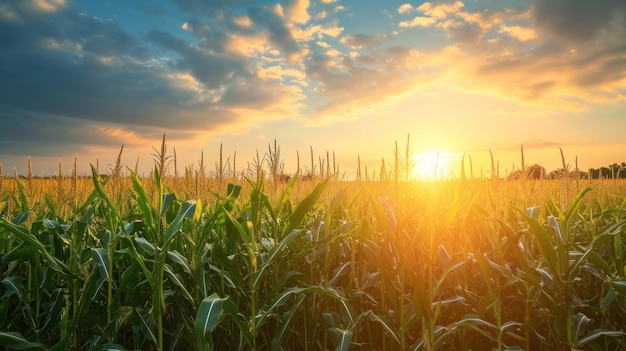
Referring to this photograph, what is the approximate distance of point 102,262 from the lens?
8.46 feet

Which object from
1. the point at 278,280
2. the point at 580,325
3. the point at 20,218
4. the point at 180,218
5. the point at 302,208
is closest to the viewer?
the point at 180,218

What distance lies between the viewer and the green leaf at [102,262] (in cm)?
255

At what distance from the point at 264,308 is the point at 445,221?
47.5 inches

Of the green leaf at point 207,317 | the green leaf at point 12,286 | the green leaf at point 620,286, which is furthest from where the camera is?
the green leaf at point 12,286

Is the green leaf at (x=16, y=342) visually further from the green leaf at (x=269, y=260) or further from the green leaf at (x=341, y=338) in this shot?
the green leaf at (x=341, y=338)

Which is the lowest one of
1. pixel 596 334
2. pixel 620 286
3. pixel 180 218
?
pixel 596 334

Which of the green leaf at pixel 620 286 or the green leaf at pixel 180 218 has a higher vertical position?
the green leaf at pixel 180 218

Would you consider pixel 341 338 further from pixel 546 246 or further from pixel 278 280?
pixel 546 246

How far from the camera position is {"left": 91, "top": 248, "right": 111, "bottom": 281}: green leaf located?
8.36ft

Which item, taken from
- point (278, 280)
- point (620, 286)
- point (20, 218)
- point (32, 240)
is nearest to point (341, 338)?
point (278, 280)

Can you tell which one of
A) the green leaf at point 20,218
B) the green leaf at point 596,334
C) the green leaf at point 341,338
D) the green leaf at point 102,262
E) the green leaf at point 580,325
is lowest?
the green leaf at point 596,334

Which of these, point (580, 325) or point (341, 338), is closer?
point (341, 338)

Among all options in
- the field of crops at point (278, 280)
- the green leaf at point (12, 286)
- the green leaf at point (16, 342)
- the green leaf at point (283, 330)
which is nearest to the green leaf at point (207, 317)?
the field of crops at point (278, 280)

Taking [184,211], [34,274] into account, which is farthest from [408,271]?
[34,274]
